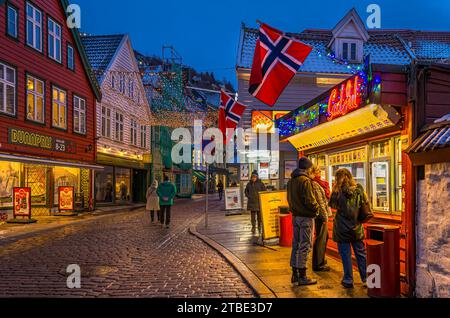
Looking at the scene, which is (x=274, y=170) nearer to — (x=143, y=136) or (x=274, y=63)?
(x=274, y=63)

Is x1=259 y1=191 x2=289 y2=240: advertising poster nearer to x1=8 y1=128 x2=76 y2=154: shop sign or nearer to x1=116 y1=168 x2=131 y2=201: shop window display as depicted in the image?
x1=8 y1=128 x2=76 y2=154: shop sign

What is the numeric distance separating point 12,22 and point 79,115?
6669 millimetres

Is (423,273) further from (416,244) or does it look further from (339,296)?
(339,296)

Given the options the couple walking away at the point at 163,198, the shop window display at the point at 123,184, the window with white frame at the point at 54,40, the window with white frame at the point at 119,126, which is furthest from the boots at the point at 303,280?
the shop window display at the point at 123,184

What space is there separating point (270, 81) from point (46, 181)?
610 inches

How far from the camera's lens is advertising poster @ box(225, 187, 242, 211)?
21531 mm

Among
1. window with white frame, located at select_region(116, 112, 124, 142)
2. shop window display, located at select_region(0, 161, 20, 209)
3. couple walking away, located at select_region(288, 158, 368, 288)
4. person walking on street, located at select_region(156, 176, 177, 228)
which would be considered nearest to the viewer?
couple walking away, located at select_region(288, 158, 368, 288)

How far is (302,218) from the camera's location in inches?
272

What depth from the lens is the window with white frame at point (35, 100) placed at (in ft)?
63.6

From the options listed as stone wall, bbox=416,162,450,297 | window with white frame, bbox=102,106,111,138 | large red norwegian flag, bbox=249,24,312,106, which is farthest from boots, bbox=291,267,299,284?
window with white frame, bbox=102,106,111,138

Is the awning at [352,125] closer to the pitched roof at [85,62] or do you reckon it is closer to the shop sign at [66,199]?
the shop sign at [66,199]

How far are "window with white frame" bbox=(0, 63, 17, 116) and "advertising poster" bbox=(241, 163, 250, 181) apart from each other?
10.7m

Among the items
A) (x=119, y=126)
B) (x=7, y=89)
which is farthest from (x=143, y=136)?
(x=7, y=89)

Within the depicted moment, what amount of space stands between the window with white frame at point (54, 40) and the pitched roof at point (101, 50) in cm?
497
